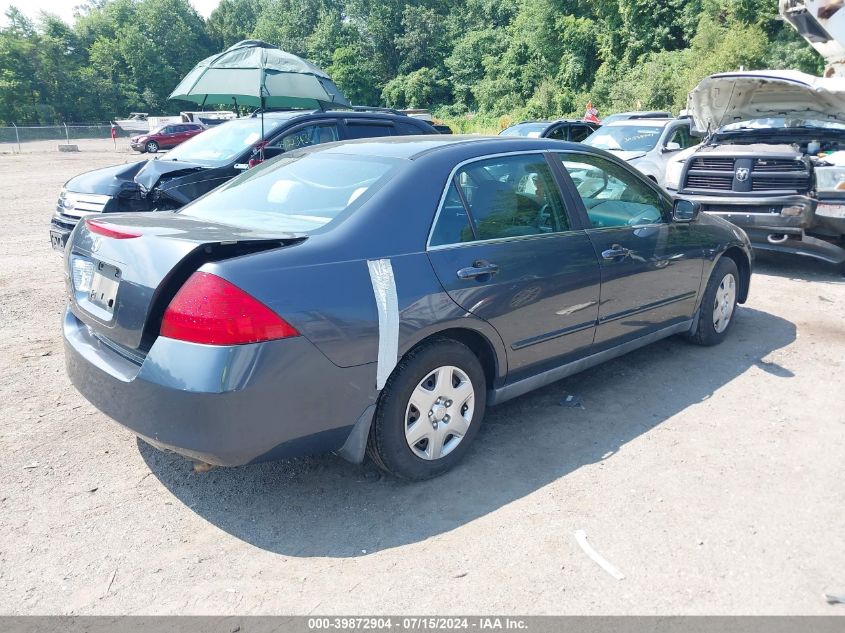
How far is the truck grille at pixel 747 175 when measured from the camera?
24.3ft

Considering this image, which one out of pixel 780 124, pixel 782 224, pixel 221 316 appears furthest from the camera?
pixel 780 124

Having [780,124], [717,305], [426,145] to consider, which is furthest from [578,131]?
[426,145]

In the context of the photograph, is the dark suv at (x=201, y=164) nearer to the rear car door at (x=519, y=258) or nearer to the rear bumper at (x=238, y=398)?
the rear car door at (x=519, y=258)

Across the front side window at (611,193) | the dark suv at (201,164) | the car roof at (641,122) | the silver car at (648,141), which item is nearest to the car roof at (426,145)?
the front side window at (611,193)

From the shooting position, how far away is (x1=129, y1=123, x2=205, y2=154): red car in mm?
33531

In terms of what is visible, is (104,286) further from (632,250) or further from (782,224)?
(782,224)

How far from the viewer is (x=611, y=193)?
4461 mm

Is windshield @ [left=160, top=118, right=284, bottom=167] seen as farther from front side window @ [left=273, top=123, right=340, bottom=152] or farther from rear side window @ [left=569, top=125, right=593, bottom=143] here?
rear side window @ [left=569, top=125, right=593, bottom=143]

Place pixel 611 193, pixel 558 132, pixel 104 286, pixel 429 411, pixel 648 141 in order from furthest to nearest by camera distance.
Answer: pixel 558 132
pixel 648 141
pixel 611 193
pixel 429 411
pixel 104 286

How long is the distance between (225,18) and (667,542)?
10100cm

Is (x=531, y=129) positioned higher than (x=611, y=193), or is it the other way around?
(x=531, y=129)

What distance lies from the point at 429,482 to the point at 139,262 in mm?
1725

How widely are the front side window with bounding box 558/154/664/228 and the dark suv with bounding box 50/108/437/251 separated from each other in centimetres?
393

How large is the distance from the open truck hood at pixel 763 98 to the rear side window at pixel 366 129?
13.2 ft
